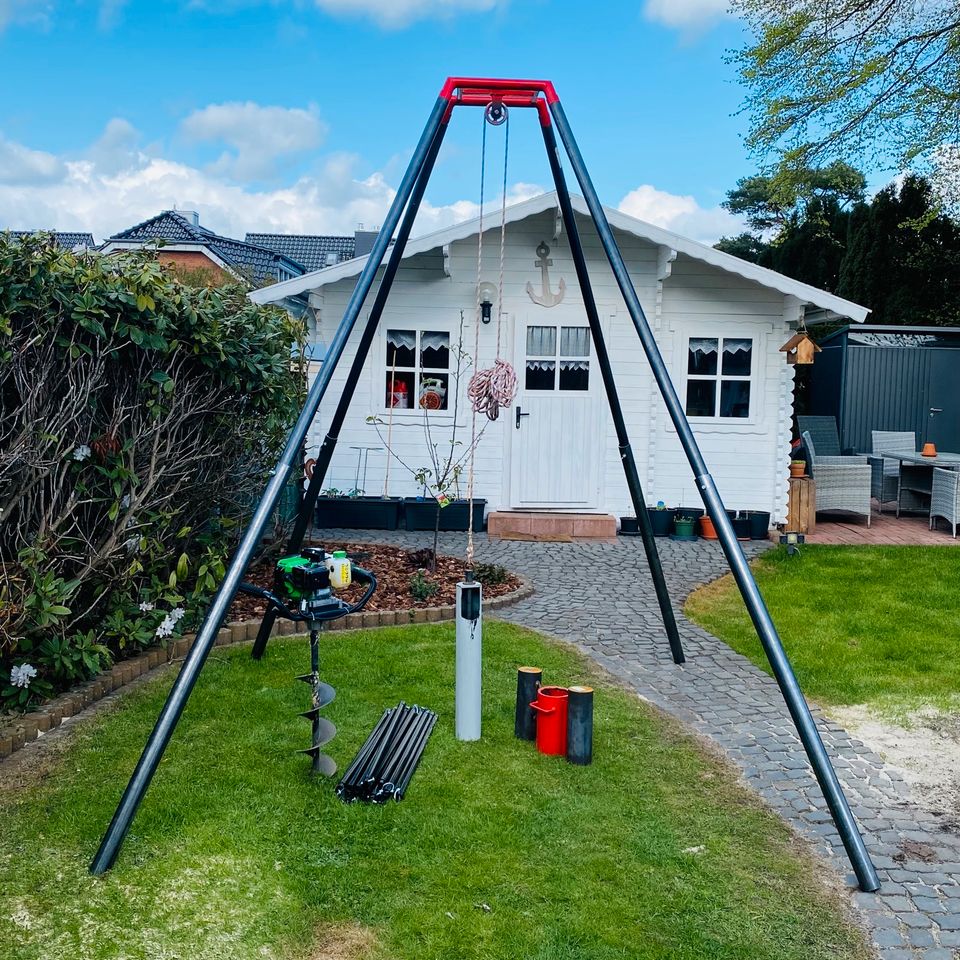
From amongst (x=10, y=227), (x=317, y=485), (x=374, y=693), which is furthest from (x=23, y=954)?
(x=10, y=227)

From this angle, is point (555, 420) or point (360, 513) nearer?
point (360, 513)

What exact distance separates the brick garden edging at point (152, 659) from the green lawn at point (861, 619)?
6.17ft

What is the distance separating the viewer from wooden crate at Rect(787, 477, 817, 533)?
1002 cm

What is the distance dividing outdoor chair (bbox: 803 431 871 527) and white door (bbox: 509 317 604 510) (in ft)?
8.72

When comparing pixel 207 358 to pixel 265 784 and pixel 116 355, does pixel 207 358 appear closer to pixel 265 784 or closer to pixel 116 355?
pixel 116 355

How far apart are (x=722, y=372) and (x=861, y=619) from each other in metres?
4.16

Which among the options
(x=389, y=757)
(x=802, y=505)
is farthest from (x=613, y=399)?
(x=802, y=505)

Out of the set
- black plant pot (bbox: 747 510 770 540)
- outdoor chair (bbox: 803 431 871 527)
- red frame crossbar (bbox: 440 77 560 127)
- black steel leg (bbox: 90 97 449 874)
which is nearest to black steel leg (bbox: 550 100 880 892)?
red frame crossbar (bbox: 440 77 560 127)

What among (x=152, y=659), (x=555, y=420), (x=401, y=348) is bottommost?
(x=152, y=659)

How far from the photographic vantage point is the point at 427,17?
340 inches

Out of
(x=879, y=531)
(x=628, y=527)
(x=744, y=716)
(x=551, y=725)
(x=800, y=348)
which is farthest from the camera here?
(x=879, y=531)

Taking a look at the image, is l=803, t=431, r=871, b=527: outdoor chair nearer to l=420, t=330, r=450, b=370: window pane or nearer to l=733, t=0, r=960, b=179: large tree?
l=420, t=330, r=450, b=370: window pane

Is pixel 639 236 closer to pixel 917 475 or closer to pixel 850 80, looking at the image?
pixel 917 475

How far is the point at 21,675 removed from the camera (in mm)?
4082
